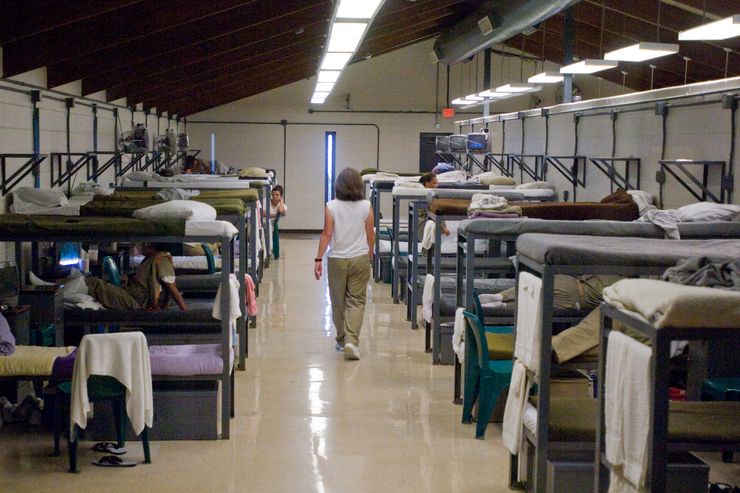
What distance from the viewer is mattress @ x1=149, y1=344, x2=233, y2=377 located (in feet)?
20.6

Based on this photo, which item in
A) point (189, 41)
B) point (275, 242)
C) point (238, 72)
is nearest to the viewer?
point (189, 41)

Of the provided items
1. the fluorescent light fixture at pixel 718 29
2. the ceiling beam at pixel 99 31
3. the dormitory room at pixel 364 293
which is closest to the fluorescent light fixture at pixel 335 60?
the dormitory room at pixel 364 293

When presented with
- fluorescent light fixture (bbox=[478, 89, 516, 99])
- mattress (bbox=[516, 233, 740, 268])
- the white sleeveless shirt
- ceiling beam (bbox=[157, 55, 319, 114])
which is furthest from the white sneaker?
ceiling beam (bbox=[157, 55, 319, 114])

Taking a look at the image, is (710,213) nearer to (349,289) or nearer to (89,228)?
(349,289)

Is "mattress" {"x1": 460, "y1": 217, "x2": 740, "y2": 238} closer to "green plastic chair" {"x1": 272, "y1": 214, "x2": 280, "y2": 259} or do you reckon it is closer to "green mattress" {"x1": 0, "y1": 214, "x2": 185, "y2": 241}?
"green mattress" {"x1": 0, "y1": 214, "x2": 185, "y2": 241}

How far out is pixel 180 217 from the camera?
21.7 ft

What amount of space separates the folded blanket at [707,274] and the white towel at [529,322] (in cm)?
87

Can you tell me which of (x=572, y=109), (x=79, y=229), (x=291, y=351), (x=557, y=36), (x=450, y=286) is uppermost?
(x=557, y=36)

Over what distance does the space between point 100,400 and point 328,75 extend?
9788 mm

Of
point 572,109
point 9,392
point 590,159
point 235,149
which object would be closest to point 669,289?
point 9,392

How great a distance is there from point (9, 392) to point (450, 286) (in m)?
4.61

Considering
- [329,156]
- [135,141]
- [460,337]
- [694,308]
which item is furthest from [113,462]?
[329,156]

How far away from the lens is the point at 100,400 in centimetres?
589

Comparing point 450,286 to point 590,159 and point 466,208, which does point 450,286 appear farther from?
point 590,159
